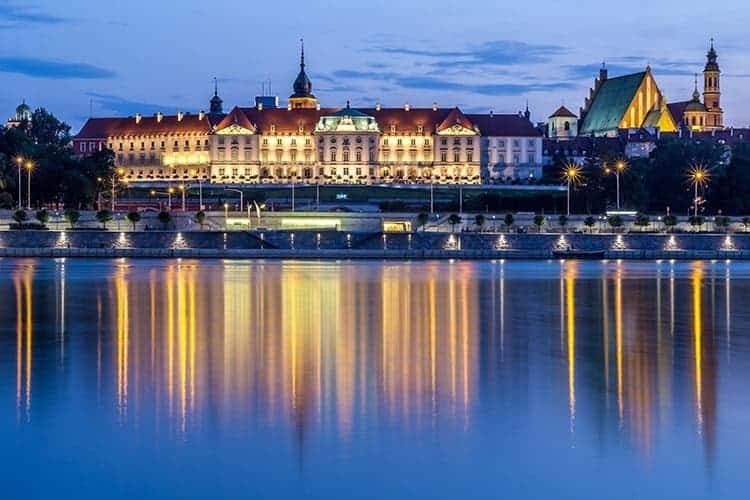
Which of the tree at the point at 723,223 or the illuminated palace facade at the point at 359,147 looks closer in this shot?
the tree at the point at 723,223

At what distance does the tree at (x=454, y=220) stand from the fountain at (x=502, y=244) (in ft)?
16.0

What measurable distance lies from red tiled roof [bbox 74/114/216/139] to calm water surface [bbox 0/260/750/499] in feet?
319

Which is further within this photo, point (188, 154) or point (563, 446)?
point (188, 154)

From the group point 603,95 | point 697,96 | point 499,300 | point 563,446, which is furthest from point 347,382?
point 697,96

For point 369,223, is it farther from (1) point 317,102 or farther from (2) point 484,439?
(1) point 317,102

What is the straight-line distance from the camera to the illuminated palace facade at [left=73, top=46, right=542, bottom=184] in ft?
408

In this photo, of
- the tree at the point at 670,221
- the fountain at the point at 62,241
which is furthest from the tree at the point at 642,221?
Answer: the fountain at the point at 62,241

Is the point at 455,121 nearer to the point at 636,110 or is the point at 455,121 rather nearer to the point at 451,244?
the point at 636,110

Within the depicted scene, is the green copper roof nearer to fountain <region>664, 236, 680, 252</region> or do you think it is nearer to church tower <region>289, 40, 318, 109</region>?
church tower <region>289, 40, 318, 109</region>

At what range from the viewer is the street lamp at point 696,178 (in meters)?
74.1

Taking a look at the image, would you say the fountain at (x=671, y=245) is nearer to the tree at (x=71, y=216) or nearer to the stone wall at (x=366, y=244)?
the stone wall at (x=366, y=244)

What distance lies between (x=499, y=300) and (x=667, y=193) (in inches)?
1956

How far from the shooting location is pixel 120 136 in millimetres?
132750

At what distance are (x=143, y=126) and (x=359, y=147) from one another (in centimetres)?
2201
